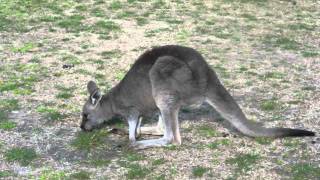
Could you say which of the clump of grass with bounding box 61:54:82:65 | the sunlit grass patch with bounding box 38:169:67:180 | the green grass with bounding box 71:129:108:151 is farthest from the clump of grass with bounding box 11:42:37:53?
the sunlit grass patch with bounding box 38:169:67:180

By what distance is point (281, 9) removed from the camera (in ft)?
43.2

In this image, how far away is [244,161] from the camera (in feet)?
19.7

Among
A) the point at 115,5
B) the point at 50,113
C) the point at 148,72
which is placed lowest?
the point at 50,113

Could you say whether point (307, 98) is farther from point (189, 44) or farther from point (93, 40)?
point (93, 40)

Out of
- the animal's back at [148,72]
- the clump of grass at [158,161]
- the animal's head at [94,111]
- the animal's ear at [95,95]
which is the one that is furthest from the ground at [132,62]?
the animal's back at [148,72]

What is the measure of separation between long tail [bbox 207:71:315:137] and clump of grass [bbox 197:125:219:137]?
51cm

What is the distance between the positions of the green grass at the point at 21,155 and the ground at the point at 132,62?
1cm

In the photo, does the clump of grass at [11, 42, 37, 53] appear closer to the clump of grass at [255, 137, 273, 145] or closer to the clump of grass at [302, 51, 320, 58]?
the clump of grass at [302, 51, 320, 58]

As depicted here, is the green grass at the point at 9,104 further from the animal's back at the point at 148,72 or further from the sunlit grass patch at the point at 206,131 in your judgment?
the sunlit grass patch at the point at 206,131

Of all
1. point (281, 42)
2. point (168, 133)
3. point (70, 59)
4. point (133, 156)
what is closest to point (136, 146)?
point (133, 156)

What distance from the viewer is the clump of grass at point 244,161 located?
231 inches

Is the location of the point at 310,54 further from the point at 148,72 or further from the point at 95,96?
the point at 95,96

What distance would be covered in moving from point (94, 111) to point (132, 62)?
2790 mm

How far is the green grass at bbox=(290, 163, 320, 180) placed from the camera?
5.69m
